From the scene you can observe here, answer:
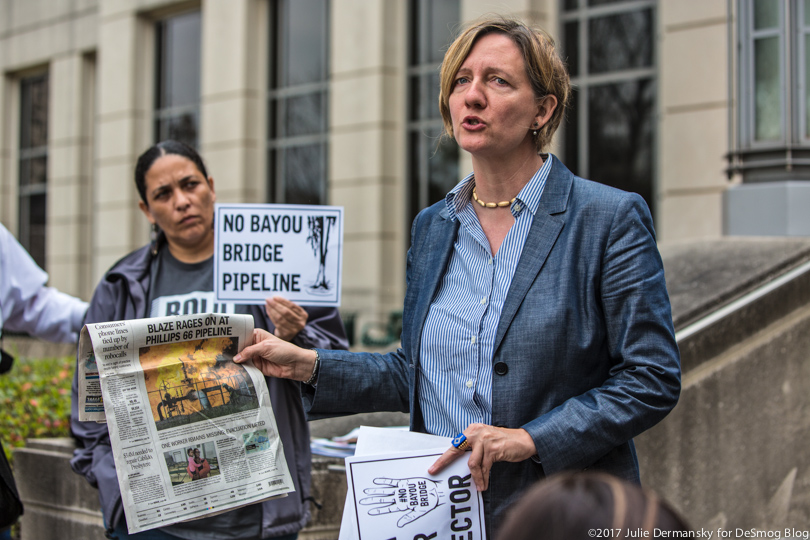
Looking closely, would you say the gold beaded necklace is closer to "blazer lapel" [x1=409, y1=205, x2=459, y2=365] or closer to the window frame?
"blazer lapel" [x1=409, y1=205, x2=459, y2=365]

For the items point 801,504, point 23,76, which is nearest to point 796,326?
point 801,504

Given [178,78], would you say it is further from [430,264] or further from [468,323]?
[468,323]

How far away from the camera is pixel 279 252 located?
3.10 meters

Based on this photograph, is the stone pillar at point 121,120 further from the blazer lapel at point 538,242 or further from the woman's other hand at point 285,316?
the blazer lapel at point 538,242

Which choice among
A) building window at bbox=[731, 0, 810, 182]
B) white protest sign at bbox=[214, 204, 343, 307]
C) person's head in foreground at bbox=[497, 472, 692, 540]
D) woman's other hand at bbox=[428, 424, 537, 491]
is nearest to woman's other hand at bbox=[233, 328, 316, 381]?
white protest sign at bbox=[214, 204, 343, 307]

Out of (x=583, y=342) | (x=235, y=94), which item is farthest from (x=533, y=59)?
(x=235, y=94)

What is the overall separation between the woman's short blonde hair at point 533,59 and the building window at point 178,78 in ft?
43.1

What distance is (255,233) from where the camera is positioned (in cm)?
312

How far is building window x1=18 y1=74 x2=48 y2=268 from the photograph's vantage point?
17844mm

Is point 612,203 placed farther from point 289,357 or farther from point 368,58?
point 368,58

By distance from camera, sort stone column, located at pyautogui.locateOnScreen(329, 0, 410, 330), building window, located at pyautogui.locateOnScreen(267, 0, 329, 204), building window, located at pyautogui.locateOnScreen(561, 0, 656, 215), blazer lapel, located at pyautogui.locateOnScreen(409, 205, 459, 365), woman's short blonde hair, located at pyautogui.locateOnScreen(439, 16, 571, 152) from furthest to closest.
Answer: building window, located at pyautogui.locateOnScreen(267, 0, 329, 204) < stone column, located at pyautogui.locateOnScreen(329, 0, 410, 330) < building window, located at pyautogui.locateOnScreen(561, 0, 656, 215) < blazer lapel, located at pyautogui.locateOnScreen(409, 205, 459, 365) < woman's short blonde hair, located at pyautogui.locateOnScreen(439, 16, 571, 152)

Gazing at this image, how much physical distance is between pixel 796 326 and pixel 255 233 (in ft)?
9.92

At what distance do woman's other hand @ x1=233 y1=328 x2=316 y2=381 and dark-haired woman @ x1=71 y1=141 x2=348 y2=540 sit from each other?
0.39 m

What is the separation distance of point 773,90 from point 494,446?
524 centimetres
